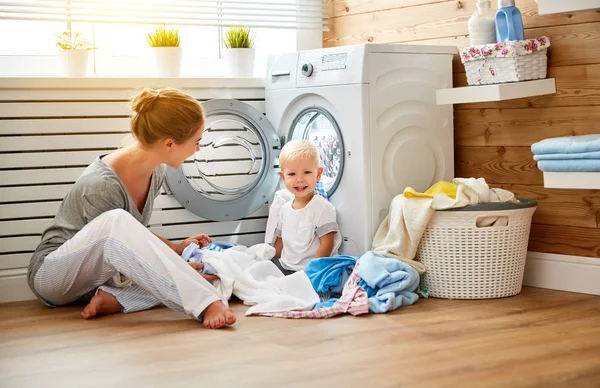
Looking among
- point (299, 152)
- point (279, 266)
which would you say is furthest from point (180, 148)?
point (279, 266)

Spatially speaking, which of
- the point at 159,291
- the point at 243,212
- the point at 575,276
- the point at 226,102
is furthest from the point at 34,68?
the point at 575,276

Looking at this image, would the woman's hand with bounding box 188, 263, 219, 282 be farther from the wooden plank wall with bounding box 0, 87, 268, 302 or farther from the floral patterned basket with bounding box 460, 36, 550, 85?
the floral patterned basket with bounding box 460, 36, 550, 85

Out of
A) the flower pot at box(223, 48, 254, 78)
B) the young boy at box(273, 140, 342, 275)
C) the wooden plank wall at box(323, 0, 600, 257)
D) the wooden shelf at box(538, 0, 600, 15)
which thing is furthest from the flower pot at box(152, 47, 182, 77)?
the wooden shelf at box(538, 0, 600, 15)

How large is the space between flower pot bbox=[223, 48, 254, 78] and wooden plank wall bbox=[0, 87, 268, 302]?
1.78ft

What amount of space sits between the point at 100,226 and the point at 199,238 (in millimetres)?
572

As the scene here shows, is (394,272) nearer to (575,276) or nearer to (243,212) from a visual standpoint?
(575,276)

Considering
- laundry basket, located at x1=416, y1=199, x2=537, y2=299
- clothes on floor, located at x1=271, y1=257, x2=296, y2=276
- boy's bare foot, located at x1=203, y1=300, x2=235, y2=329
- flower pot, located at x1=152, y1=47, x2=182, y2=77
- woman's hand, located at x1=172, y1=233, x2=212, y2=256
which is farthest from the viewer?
flower pot, located at x1=152, y1=47, x2=182, y2=77

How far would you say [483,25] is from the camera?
2961 millimetres

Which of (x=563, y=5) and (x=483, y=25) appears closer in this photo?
(x=563, y=5)

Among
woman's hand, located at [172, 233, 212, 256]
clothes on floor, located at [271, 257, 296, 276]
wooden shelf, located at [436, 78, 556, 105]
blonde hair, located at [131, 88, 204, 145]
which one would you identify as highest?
wooden shelf, located at [436, 78, 556, 105]

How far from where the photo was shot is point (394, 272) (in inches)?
109

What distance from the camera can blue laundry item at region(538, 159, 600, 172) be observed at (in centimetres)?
253

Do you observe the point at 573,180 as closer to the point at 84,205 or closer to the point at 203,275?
the point at 203,275

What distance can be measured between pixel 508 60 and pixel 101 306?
61.7 inches
